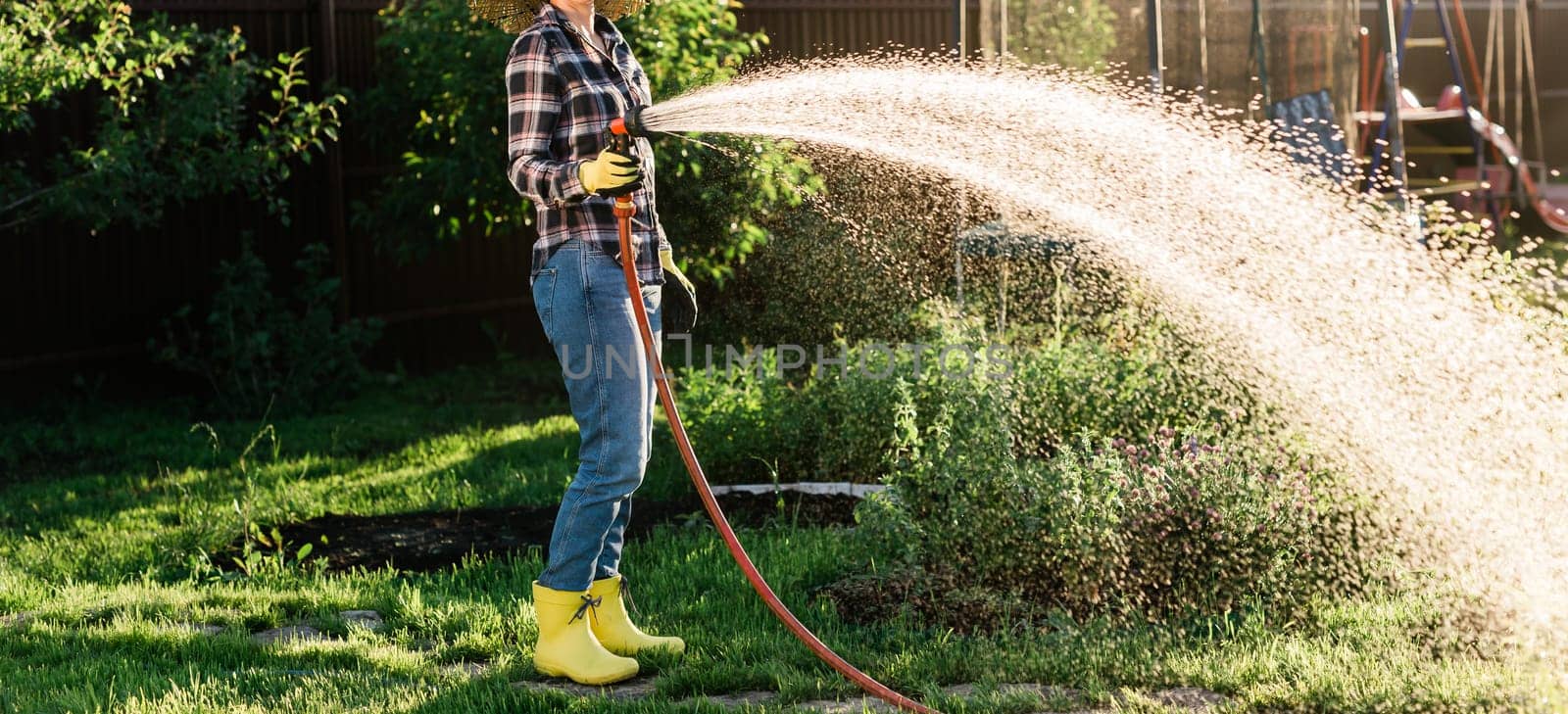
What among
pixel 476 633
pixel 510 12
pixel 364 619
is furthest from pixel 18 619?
pixel 510 12

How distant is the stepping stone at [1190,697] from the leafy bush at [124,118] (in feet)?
14.2

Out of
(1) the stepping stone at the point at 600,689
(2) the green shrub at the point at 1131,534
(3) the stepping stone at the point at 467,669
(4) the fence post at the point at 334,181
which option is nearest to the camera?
(1) the stepping stone at the point at 600,689

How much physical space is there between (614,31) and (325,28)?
4655 mm

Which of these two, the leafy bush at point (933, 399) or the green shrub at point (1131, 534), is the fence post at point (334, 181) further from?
the green shrub at point (1131, 534)

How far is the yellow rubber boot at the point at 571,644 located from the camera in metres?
3.53

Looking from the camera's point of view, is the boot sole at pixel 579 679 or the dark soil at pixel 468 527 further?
the dark soil at pixel 468 527

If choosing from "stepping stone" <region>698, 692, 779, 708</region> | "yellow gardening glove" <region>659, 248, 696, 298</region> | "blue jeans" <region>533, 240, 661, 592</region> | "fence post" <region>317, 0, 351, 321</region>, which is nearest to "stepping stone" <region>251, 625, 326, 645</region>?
"blue jeans" <region>533, 240, 661, 592</region>

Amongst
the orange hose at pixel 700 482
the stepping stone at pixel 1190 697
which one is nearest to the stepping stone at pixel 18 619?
the orange hose at pixel 700 482

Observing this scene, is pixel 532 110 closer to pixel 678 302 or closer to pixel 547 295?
pixel 547 295

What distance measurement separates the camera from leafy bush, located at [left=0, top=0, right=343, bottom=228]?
5598 millimetres

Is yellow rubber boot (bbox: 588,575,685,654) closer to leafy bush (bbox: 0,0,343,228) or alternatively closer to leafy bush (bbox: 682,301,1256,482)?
leafy bush (bbox: 682,301,1256,482)

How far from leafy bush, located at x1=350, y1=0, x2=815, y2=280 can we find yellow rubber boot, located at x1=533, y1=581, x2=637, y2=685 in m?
2.59

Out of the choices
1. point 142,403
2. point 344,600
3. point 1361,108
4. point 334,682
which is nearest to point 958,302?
point 344,600

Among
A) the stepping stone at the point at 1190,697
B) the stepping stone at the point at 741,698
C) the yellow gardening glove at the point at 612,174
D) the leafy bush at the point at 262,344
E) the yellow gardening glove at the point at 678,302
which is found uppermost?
the yellow gardening glove at the point at 612,174
